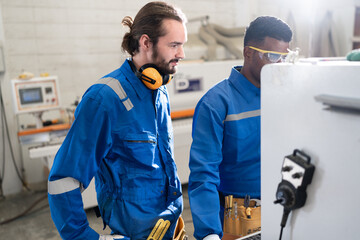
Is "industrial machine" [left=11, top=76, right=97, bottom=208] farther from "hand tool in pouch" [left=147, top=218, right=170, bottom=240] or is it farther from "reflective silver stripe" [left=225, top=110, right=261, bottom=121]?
Result: "reflective silver stripe" [left=225, top=110, right=261, bottom=121]

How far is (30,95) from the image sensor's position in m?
2.73

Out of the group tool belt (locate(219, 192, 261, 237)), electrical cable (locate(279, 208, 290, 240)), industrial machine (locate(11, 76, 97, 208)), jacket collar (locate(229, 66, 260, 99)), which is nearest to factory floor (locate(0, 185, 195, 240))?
industrial machine (locate(11, 76, 97, 208))

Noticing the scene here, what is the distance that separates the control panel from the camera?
2686 mm

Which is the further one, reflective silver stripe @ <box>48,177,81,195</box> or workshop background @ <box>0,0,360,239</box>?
workshop background @ <box>0,0,360,239</box>

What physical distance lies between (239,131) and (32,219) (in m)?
2.44

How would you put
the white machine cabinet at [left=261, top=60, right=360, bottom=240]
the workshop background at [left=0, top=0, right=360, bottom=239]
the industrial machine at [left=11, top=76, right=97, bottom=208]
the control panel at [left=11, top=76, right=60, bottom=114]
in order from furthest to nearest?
the workshop background at [left=0, top=0, right=360, bottom=239], the control panel at [left=11, top=76, right=60, bottom=114], the industrial machine at [left=11, top=76, right=97, bottom=208], the white machine cabinet at [left=261, top=60, right=360, bottom=240]

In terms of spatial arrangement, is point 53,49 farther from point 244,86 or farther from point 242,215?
point 242,215

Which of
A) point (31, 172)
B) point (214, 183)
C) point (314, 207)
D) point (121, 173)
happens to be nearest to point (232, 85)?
point (214, 183)

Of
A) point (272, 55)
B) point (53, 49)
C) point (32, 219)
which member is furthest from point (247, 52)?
point (53, 49)

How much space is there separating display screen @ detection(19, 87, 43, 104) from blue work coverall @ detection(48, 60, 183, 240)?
1.89 meters

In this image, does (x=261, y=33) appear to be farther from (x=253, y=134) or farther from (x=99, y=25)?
(x=99, y=25)

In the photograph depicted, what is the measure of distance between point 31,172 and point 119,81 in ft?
9.05

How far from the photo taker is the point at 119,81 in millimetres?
1087

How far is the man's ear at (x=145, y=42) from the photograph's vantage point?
113cm
